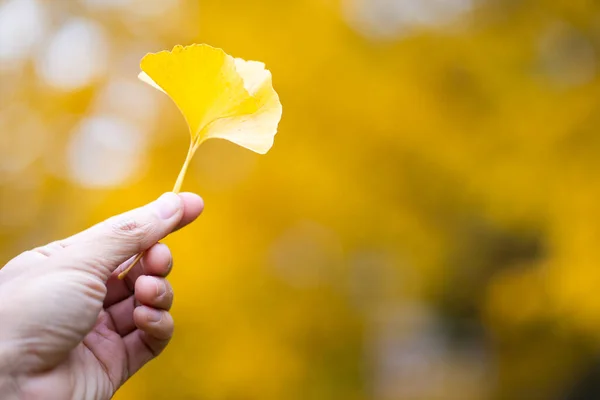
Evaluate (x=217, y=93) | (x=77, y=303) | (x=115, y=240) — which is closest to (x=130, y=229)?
(x=115, y=240)

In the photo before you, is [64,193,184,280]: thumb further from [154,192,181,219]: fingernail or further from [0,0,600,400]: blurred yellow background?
[0,0,600,400]: blurred yellow background

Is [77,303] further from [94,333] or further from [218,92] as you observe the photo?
[218,92]

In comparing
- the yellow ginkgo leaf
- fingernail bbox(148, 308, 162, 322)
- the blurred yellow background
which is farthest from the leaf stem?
the blurred yellow background

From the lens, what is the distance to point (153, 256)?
1.13m

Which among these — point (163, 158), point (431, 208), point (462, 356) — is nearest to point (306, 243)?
point (431, 208)

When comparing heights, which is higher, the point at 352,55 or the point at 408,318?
the point at 352,55

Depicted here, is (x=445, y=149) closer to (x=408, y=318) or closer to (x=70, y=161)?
(x=70, y=161)

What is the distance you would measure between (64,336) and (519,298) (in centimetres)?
276

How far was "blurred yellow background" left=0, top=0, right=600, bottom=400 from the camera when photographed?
2.82 meters

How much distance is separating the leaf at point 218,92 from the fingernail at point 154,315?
1.26 feet

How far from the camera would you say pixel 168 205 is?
1.13m

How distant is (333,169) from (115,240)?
83.5 inches

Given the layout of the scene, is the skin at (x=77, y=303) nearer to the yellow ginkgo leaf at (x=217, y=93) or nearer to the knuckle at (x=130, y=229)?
the knuckle at (x=130, y=229)

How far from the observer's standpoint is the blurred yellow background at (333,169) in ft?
9.27
